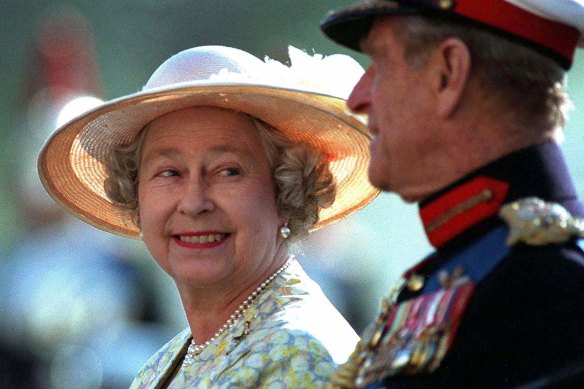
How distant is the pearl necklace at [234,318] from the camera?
378cm

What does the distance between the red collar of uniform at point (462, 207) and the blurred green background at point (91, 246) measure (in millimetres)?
4532

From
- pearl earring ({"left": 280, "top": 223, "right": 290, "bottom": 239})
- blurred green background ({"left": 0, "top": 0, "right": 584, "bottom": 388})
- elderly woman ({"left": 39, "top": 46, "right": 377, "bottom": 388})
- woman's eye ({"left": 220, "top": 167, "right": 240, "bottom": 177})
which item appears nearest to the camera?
elderly woman ({"left": 39, "top": 46, "right": 377, "bottom": 388})

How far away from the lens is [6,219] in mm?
10828

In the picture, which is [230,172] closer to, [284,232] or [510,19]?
[284,232]

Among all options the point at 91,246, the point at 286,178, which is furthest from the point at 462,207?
the point at 91,246

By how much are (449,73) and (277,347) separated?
3.92ft

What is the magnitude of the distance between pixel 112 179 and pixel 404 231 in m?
4.66

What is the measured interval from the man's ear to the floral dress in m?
1.10

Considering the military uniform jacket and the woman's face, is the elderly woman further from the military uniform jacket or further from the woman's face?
the military uniform jacket

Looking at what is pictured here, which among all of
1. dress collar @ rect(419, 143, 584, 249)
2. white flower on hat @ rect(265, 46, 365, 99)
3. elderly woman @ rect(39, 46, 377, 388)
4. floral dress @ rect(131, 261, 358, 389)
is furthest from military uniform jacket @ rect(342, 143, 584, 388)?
white flower on hat @ rect(265, 46, 365, 99)

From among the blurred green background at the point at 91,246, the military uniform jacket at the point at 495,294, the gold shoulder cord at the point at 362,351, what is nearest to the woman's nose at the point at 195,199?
the gold shoulder cord at the point at 362,351

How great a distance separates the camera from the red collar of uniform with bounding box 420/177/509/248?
8.11 ft

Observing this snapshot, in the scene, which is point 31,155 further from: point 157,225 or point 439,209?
point 439,209

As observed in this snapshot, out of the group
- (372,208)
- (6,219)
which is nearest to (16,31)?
(6,219)
